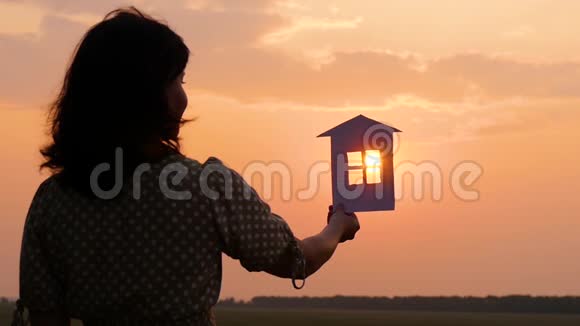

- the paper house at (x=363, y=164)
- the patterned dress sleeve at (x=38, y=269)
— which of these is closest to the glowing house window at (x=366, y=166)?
the paper house at (x=363, y=164)

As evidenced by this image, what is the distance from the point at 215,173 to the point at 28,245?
938 millimetres

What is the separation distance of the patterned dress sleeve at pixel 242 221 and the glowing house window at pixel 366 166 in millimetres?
648

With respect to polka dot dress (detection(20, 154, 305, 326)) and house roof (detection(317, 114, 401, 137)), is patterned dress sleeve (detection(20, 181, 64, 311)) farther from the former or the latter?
house roof (detection(317, 114, 401, 137))

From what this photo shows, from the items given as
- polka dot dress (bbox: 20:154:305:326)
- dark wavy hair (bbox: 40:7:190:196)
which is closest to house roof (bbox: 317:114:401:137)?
polka dot dress (bbox: 20:154:305:326)

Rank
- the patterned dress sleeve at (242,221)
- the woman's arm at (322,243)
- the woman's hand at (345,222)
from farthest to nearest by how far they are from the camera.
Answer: the woman's hand at (345,222), the woman's arm at (322,243), the patterned dress sleeve at (242,221)

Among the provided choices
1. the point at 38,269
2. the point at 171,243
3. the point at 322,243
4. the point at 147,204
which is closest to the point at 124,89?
the point at 147,204

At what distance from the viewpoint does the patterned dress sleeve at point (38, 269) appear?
4.47m

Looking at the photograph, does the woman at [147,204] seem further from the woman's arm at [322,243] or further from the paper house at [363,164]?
the paper house at [363,164]

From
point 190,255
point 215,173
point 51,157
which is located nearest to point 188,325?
point 190,255

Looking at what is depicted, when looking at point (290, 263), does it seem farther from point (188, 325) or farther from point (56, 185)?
point (56, 185)

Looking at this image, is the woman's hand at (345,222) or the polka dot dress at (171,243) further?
the woman's hand at (345,222)

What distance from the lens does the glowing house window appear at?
4.75 meters

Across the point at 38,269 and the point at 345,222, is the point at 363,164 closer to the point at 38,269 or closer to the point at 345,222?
the point at 345,222

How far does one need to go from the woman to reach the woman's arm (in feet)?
0.05
